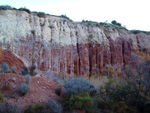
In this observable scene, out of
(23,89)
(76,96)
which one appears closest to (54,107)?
(76,96)

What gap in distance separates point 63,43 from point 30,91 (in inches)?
448

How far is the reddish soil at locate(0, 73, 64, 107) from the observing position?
944 centimetres

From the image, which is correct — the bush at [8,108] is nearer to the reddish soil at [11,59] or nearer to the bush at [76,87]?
the bush at [76,87]

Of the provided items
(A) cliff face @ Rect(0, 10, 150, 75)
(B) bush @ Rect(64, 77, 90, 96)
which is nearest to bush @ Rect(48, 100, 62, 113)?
(B) bush @ Rect(64, 77, 90, 96)

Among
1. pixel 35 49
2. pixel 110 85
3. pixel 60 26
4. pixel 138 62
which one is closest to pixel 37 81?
pixel 110 85

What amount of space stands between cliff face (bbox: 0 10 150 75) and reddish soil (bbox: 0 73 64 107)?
714cm

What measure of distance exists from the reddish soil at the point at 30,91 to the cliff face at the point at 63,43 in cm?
714

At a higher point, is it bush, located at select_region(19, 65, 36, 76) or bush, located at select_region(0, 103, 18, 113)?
bush, located at select_region(19, 65, 36, 76)

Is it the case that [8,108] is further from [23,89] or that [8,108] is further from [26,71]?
[26,71]

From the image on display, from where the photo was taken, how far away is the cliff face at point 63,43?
61.0 feet

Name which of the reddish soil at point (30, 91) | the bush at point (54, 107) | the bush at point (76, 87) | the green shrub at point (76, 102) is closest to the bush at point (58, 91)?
the reddish soil at point (30, 91)

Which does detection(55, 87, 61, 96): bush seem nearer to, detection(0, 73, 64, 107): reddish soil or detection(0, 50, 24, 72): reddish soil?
detection(0, 73, 64, 107): reddish soil

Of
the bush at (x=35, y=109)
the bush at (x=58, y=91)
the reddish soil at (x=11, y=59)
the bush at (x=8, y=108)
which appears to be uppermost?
the reddish soil at (x=11, y=59)

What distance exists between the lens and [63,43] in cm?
2103
